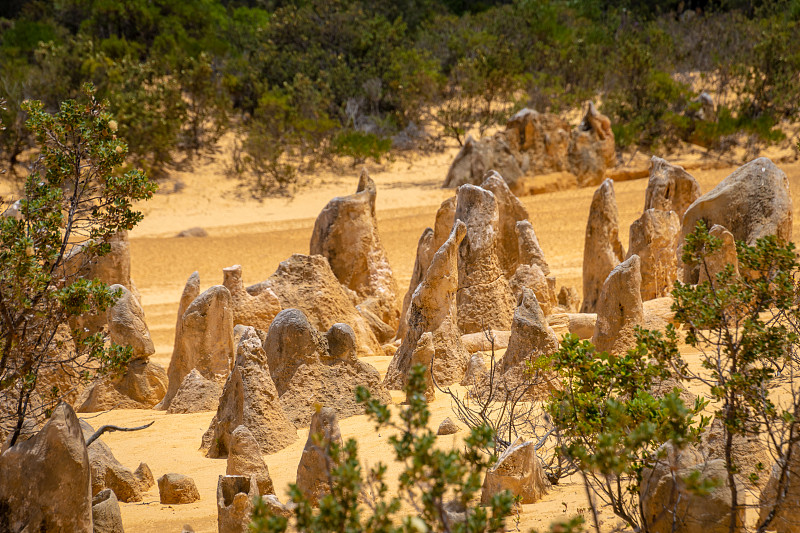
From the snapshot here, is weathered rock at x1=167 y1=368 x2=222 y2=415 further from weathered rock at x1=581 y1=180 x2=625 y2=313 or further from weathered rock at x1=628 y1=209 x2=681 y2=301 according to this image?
weathered rock at x1=628 y1=209 x2=681 y2=301

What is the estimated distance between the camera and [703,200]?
33.6ft

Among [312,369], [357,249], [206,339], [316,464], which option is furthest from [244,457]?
[357,249]

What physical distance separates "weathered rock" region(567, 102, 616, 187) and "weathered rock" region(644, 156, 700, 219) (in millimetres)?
11310

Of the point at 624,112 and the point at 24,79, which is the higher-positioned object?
the point at 24,79

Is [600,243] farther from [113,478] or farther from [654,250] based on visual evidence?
[113,478]

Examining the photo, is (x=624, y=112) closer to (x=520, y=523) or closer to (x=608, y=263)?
(x=608, y=263)

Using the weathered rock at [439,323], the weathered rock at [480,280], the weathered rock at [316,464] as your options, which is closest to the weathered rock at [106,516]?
the weathered rock at [316,464]

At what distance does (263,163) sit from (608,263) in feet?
54.1

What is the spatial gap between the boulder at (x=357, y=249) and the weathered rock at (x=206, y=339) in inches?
126

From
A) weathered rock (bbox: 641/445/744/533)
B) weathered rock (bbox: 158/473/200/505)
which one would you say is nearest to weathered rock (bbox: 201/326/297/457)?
weathered rock (bbox: 158/473/200/505)

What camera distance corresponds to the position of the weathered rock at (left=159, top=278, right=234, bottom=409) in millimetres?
7652

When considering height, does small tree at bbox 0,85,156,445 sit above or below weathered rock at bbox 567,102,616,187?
below

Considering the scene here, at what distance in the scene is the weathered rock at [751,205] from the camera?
9742 millimetres

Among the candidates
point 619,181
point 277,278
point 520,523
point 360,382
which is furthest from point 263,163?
point 520,523
